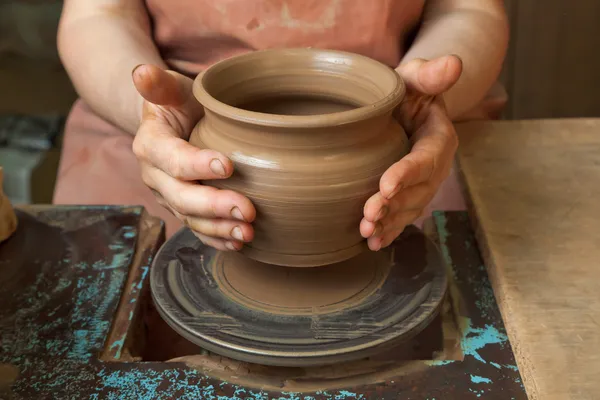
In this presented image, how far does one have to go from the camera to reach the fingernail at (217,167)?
0.75 meters

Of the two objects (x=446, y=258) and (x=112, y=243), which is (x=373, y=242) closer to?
(x=446, y=258)

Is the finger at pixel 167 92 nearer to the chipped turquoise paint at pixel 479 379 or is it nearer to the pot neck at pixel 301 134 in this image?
the pot neck at pixel 301 134

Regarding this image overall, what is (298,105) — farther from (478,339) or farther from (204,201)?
(478,339)

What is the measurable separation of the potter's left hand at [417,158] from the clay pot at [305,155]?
0.02 m

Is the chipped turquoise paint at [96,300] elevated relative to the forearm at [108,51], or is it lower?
lower

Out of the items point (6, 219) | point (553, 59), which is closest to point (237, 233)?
point (6, 219)

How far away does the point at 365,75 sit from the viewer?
867 mm

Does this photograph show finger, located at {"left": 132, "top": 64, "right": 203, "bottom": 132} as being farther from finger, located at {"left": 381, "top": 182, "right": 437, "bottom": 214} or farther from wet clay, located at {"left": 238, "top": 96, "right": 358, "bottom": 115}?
finger, located at {"left": 381, "top": 182, "right": 437, "bottom": 214}

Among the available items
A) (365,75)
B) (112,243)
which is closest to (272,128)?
(365,75)

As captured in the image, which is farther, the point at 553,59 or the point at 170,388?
Answer: the point at 553,59

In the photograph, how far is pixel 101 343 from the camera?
84cm

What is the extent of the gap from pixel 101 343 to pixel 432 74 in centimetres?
54

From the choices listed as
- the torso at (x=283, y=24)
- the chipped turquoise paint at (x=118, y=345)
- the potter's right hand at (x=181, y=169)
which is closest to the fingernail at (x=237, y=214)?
the potter's right hand at (x=181, y=169)

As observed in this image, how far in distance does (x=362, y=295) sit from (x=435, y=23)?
63 centimetres
